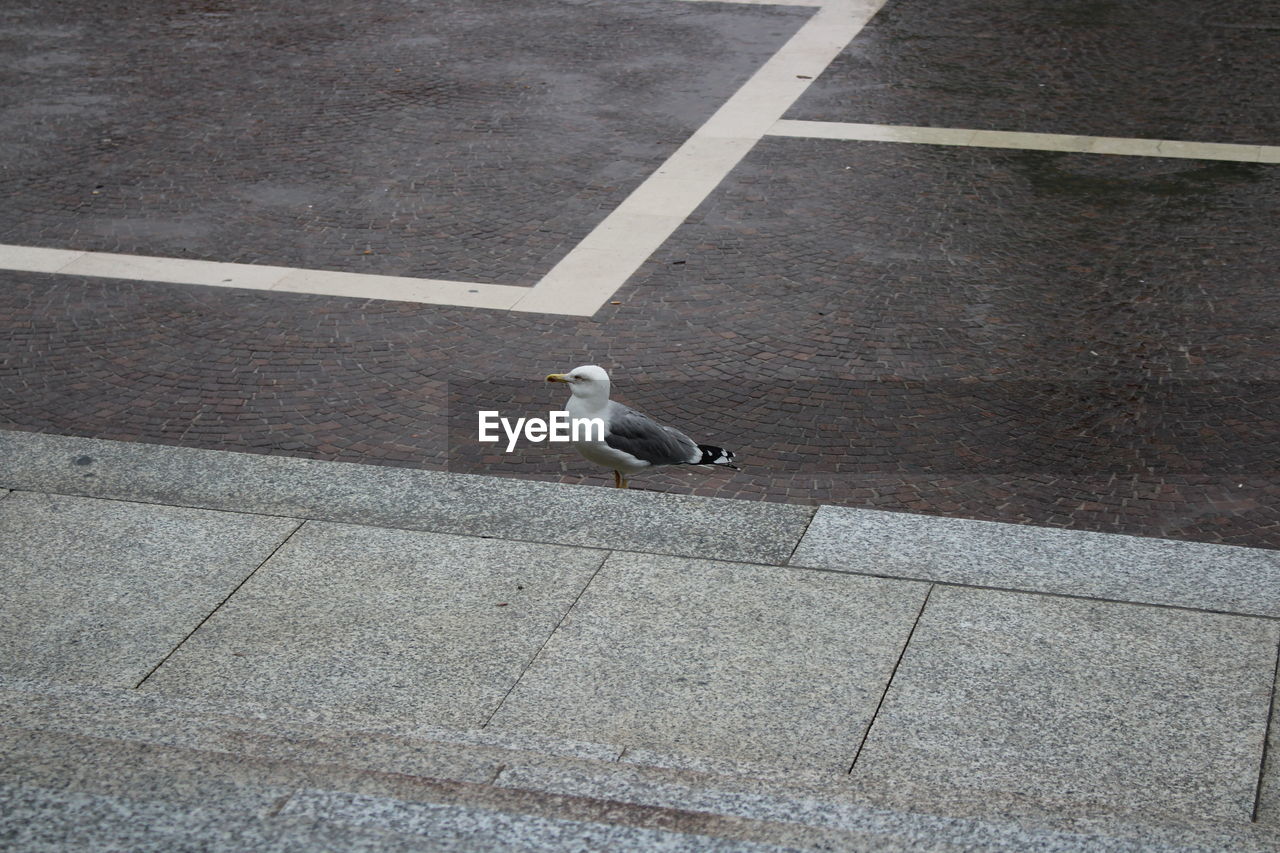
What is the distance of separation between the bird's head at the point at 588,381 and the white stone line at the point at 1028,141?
577cm

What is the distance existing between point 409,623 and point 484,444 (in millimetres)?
1855

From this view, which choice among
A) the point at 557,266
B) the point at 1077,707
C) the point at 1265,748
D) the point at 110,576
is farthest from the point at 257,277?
the point at 1265,748

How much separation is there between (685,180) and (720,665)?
5.86m

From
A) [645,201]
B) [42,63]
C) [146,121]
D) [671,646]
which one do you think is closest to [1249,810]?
[671,646]

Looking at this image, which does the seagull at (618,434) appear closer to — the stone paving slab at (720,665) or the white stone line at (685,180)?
the stone paving slab at (720,665)

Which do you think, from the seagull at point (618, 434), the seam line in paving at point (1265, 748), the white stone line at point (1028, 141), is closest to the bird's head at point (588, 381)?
the seagull at point (618, 434)

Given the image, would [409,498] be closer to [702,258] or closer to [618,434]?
[618,434]

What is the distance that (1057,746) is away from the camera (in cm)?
446

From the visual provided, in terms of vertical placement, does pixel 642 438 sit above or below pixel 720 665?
above

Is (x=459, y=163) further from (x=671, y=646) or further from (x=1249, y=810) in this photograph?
(x=1249, y=810)

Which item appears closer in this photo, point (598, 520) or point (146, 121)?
point (598, 520)

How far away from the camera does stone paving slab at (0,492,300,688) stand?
5.01 metres

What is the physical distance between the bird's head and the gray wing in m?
0.12

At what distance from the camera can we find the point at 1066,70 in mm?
12445
